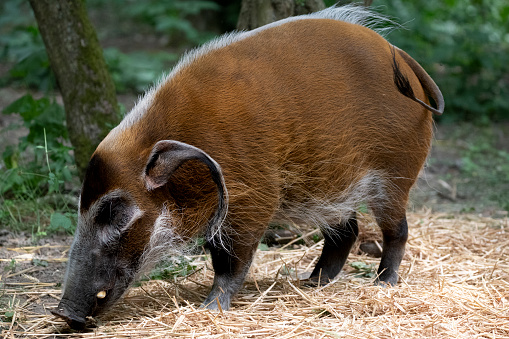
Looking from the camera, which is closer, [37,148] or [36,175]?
[36,175]

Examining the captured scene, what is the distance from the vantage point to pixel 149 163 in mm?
2898

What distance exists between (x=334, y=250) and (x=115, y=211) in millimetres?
1508

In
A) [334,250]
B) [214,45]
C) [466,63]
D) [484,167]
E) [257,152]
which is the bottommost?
[484,167]

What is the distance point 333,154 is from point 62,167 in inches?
90.5

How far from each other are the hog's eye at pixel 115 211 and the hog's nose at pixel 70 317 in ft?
1.50

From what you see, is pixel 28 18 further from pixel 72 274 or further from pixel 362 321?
pixel 362 321

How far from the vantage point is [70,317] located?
2855 mm

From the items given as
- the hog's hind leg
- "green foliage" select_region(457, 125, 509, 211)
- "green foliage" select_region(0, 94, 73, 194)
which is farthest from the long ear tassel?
"green foliage" select_region(457, 125, 509, 211)

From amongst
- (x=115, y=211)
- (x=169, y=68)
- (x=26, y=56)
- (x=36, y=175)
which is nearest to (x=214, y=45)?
(x=169, y=68)

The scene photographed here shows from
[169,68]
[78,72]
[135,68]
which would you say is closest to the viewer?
[169,68]

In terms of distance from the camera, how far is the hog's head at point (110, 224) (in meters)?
2.91

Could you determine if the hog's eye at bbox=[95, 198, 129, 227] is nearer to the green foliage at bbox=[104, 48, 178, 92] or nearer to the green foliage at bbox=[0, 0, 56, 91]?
the green foliage at bbox=[0, 0, 56, 91]

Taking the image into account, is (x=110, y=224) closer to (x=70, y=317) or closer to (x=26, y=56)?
(x=70, y=317)

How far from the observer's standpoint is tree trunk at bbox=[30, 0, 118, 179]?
473cm
